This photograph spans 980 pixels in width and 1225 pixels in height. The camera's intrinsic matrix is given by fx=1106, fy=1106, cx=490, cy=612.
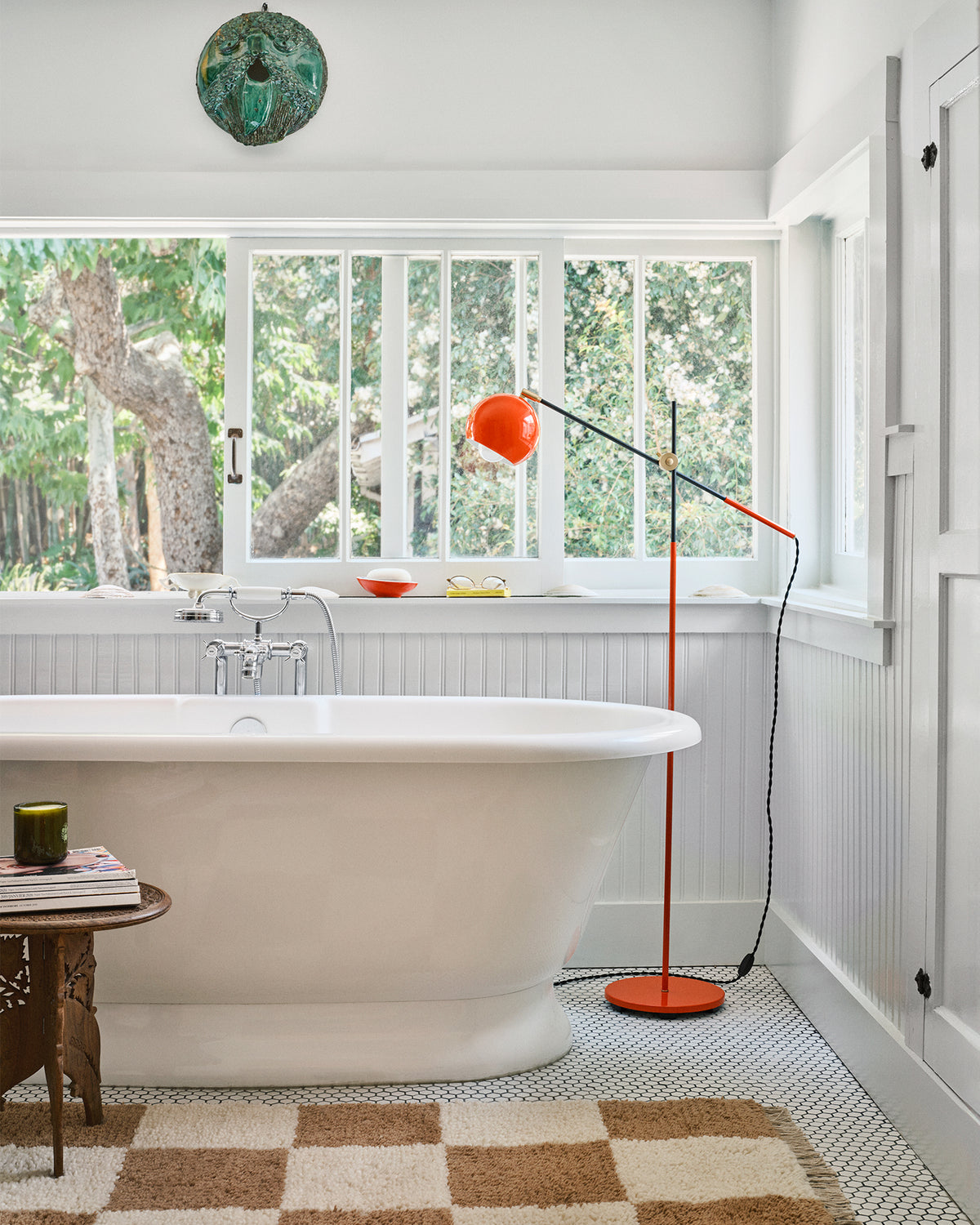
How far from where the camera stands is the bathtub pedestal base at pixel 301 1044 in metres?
2.29

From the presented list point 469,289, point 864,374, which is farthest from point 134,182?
point 864,374

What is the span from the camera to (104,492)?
633 centimetres

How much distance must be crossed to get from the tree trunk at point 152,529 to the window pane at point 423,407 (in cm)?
369

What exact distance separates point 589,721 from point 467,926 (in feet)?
2.18

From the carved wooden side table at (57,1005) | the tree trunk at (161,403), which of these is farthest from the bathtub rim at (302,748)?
the tree trunk at (161,403)

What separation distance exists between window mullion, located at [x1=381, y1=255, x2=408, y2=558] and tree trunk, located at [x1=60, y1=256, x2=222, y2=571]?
2992 millimetres

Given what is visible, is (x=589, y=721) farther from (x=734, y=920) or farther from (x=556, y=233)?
(x=556, y=233)

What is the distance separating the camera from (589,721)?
2.72m

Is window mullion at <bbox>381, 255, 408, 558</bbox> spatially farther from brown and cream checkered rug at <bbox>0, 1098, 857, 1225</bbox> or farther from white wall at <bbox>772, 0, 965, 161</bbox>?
brown and cream checkered rug at <bbox>0, 1098, 857, 1225</bbox>

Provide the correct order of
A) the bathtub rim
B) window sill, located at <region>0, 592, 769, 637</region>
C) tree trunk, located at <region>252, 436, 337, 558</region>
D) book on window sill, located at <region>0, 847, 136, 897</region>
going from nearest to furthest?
1. book on window sill, located at <region>0, 847, 136, 897</region>
2. the bathtub rim
3. window sill, located at <region>0, 592, 769, 637</region>
4. tree trunk, located at <region>252, 436, 337, 558</region>

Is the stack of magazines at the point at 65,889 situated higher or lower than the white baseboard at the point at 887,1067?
higher

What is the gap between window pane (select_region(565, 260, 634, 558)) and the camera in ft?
10.5

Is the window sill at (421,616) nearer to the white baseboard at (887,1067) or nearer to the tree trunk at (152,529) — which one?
the white baseboard at (887,1067)

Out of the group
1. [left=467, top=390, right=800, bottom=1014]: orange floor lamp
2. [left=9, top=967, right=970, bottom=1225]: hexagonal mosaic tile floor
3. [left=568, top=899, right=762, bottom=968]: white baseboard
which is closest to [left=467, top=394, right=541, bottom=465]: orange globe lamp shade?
[left=467, top=390, right=800, bottom=1014]: orange floor lamp
